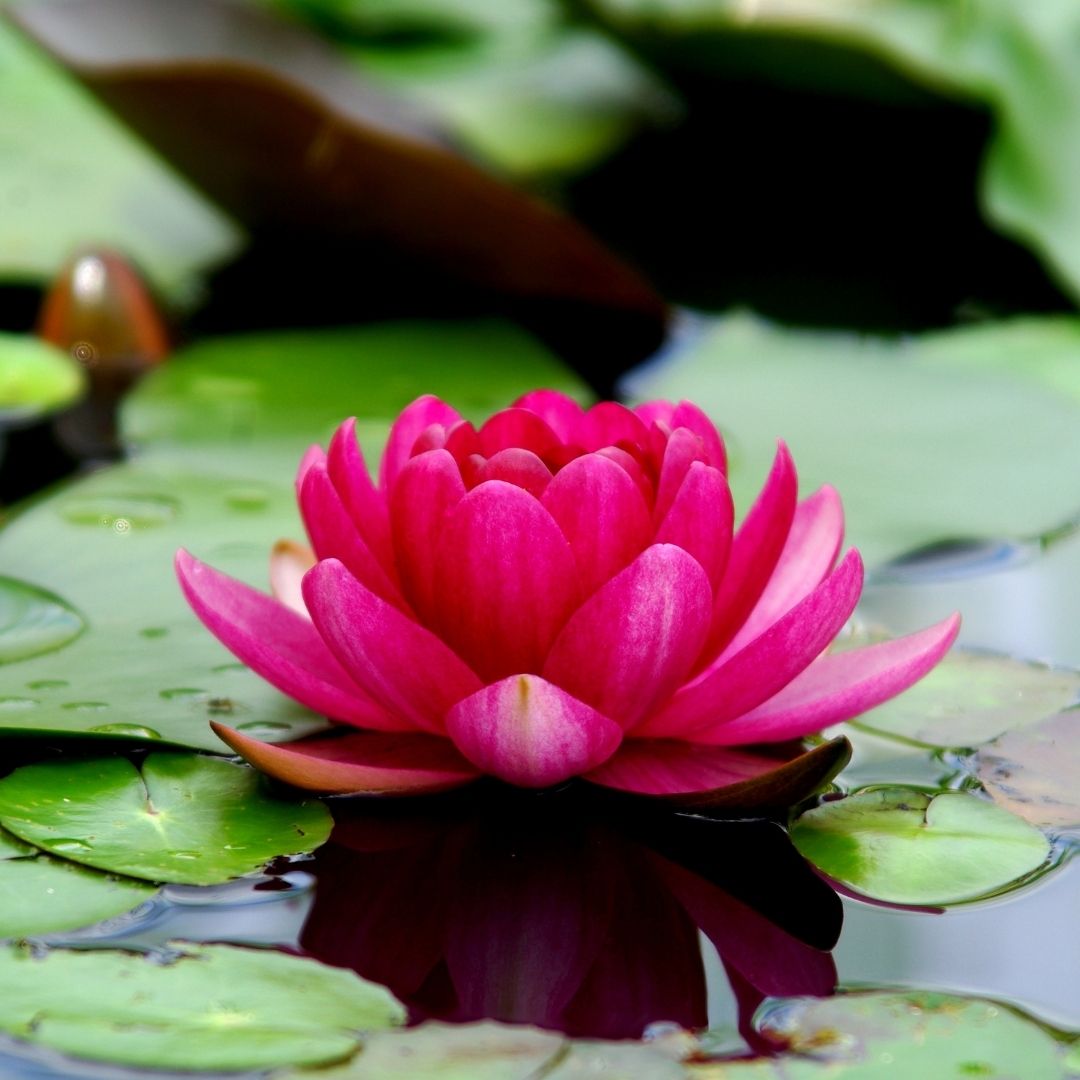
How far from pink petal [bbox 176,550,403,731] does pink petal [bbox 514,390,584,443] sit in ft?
0.76

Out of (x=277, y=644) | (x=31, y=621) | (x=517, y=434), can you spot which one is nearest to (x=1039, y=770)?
(x=517, y=434)

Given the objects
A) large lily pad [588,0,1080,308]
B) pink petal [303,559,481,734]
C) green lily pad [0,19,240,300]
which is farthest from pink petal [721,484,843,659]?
green lily pad [0,19,240,300]

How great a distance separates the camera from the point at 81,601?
127 cm

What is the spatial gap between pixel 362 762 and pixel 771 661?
291 mm

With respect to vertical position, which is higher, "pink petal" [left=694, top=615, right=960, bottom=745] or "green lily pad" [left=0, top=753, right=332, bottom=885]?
"pink petal" [left=694, top=615, right=960, bottom=745]

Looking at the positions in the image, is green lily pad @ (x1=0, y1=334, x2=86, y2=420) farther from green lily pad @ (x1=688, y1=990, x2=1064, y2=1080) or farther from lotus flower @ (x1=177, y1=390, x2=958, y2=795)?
green lily pad @ (x1=688, y1=990, x2=1064, y2=1080)

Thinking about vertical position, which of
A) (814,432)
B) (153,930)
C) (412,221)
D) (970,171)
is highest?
(970,171)

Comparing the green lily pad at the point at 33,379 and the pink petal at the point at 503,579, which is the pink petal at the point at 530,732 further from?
the green lily pad at the point at 33,379

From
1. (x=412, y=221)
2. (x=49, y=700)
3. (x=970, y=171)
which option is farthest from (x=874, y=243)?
(x=49, y=700)

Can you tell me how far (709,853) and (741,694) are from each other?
0.36 feet

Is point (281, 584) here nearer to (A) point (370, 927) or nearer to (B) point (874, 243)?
(A) point (370, 927)

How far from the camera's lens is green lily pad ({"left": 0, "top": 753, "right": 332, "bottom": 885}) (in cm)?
93

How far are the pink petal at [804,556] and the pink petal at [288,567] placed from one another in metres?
0.36

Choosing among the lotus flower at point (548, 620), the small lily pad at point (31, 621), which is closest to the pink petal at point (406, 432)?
the lotus flower at point (548, 620)
